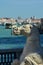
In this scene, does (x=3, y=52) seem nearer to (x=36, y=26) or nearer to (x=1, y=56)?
(x=1, y=56)

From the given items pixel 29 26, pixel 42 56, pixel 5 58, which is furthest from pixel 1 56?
pixel 42 56

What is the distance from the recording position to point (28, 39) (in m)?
2.91

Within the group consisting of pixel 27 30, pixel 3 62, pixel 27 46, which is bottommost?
pixel 3 62

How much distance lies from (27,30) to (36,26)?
0.11 meters

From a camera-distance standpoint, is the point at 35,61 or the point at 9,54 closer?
the point at 35,61

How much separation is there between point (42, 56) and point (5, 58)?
1.95 m

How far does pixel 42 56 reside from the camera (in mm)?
2090

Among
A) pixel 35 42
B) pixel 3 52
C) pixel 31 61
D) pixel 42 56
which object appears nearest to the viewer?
pixel 31 61

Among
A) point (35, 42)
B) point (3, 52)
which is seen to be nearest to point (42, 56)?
point (35, 42)

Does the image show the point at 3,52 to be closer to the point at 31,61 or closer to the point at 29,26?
the point at 29,26

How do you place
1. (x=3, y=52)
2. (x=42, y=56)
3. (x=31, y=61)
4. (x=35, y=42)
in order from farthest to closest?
(x=3, y=52), (x=35, y=42), (x=42, y=56), (x=31, y=61)

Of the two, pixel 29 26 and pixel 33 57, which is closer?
pixel 33 57

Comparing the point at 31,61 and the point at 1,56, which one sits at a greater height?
the point at 31,61

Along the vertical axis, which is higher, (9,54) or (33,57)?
(33,57)
